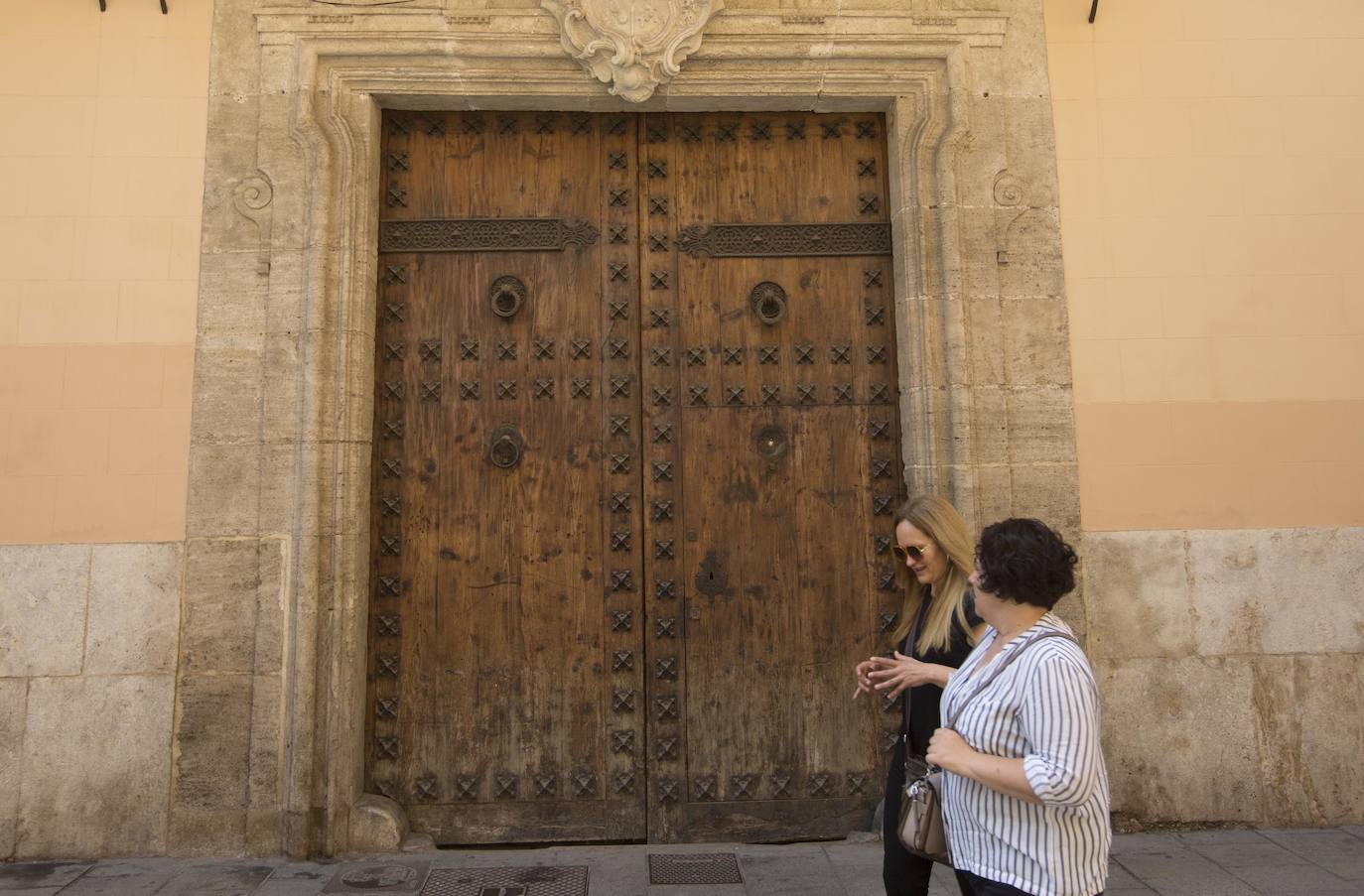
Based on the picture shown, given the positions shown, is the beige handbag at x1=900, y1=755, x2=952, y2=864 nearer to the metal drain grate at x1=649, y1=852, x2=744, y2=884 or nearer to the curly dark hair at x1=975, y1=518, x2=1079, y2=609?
the curly dark hair at x1=975, y1=518, x2=1079, y2=609

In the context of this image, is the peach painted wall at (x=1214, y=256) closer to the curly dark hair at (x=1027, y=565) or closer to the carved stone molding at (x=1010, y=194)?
the carved stone molding at (x=1010, y=194)

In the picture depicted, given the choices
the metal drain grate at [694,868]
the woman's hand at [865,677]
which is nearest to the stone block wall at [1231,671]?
the metal drain grate at [694,868]

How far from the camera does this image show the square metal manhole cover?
3.48m

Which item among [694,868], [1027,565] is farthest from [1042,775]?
[694,868]

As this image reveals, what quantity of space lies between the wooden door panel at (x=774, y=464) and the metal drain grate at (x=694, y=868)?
0.25 meters

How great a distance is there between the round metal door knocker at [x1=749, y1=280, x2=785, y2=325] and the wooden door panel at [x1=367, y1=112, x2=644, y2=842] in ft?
1.95

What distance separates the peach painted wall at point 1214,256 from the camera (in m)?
4.20

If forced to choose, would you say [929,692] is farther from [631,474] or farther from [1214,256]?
[1214,256]

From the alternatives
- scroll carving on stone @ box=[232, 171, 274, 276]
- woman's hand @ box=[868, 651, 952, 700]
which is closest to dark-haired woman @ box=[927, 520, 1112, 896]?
woman's hand @ box=[868, 651, 952, 700]

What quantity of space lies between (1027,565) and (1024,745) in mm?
336

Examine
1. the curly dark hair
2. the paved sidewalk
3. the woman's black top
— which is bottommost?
the paved sidewalk

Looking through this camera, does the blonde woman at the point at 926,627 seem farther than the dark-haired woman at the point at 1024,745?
Yes

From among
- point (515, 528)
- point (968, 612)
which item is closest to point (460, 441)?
point (515, 528)

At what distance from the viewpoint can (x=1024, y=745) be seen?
5.64 ft
